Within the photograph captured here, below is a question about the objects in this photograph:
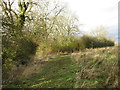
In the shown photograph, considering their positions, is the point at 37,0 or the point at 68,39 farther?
the point at 68,39

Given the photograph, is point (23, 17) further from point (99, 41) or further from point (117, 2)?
point (99, 41)

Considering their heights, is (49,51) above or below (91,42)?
below

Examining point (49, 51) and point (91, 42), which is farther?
point (91, 42)

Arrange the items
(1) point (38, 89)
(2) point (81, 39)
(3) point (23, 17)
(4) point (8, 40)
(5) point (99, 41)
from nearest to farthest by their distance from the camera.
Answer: (1) point (38, 89) < (4) point (8, 40) < (3) point (23, 17) < (2) point (81, 39) < (5) point (99, 41)

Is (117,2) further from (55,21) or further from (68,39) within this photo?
(68,39)

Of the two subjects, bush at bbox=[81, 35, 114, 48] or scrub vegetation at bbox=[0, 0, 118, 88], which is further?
bush at bbox=[81, 35, 114, 48]

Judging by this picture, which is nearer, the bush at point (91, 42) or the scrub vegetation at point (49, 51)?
the scrub vegetation at point (49, 51)

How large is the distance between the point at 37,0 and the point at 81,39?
10.4 metres

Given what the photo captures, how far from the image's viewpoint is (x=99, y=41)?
22.0 m

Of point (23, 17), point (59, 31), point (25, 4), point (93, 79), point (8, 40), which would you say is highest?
point (25, 4)

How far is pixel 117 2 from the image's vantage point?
6137 millimetres

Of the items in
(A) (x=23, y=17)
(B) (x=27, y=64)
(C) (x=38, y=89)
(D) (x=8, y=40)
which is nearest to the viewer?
(C) (x=38, y=89)

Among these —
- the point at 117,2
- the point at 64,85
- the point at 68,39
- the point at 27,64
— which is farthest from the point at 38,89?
the point at 68,39

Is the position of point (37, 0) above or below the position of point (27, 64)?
above
